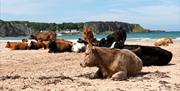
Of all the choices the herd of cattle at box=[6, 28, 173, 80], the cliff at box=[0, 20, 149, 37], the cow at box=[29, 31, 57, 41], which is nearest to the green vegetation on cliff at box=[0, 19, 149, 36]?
the cliff at box=[0, 20, 149, 37]

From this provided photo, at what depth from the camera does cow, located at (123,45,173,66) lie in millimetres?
16406

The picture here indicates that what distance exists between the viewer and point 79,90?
10.1 meters

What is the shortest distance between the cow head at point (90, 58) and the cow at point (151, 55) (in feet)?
14.4

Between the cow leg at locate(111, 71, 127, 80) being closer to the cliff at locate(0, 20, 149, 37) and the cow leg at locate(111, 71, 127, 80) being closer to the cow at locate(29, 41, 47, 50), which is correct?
the cow at locate(29, 41, 47, 50)

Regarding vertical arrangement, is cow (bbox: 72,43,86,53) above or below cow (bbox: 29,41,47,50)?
above

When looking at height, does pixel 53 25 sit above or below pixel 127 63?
below

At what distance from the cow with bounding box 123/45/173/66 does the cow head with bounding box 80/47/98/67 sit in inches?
172

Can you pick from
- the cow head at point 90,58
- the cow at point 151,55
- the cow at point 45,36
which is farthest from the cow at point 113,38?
the cow at point 45,36

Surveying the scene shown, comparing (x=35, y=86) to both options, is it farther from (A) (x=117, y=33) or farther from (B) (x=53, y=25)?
(B) (x=53, y=25)

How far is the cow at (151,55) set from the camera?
1641 cm

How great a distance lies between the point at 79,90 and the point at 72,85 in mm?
751

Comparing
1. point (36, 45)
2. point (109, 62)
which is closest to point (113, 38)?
point (109, 62)

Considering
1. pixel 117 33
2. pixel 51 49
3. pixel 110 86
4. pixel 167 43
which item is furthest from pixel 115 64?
pixel 167 43

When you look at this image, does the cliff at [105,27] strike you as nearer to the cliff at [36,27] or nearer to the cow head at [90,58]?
the cliff at [36,27]
